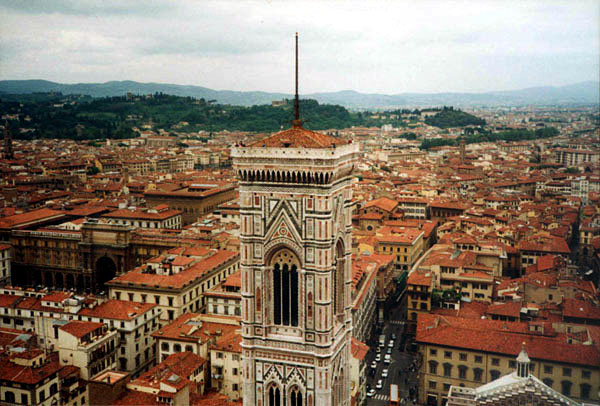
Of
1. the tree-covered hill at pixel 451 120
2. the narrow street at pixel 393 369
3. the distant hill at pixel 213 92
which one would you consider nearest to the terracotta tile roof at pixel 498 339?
the narrow street at pixel 393 369

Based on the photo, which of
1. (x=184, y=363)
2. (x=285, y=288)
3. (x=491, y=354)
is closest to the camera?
(x=285, y=288)

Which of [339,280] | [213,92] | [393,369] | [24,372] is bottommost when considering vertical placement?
[393,369]

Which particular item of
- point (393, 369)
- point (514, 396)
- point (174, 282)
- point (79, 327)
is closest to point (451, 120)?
point (393, 369)

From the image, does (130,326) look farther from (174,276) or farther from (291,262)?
(291,262)

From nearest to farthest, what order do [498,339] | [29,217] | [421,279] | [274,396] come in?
[274,396] → [498,339] → [421,279] → [29,217]

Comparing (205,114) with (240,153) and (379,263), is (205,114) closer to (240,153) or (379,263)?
(379,263)

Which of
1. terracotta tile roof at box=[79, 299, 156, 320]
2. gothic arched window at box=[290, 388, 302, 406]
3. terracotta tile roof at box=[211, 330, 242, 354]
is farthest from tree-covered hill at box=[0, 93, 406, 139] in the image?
gothic arched window at box=[290, 388, 302, 406]
